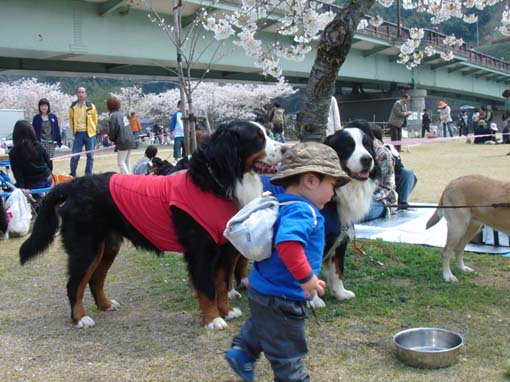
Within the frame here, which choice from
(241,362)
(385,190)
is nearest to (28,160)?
(385,190)

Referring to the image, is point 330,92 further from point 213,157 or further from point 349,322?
point 349,322

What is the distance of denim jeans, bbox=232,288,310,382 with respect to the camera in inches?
100

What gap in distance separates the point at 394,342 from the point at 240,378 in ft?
3.23

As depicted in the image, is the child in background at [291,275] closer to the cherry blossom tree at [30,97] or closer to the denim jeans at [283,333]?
the denim jeans at [283,333]

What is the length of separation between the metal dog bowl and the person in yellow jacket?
30.5 feet

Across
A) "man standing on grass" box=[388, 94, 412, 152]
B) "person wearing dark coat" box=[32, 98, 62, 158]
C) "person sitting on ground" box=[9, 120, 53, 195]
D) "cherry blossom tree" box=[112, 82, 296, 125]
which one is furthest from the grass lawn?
"cherry blossom tree" box=[112, 82, 296, 125]

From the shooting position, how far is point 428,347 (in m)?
3.32

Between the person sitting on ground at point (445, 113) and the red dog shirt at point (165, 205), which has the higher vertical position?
the person sitting on ground at point (445, 113)

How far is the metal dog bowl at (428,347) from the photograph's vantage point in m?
3.03

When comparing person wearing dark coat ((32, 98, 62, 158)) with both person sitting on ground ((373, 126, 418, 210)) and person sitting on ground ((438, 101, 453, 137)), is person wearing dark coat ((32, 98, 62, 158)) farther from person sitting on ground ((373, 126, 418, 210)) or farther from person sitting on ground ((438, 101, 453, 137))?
person sitting on ground ((438, 101, 453, 137))

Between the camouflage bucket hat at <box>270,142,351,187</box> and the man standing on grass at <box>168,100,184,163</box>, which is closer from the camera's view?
the camouflage bucket hat at <box>270,142,351,187</box>

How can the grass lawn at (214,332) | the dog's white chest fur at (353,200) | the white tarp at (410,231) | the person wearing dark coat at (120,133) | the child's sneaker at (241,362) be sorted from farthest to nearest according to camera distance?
the person wearing dark coat at (120,133) < the white tarp at (410,231) < the dog's white chest fur at (353,200) < the grass lawn at (214,332) < the child's sneaker at (241,362)

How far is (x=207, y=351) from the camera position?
348 cm

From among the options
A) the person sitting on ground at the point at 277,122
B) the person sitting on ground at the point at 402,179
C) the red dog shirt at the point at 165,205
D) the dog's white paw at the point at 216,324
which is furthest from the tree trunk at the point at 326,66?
the person sitting on ground at the point at 277,122
